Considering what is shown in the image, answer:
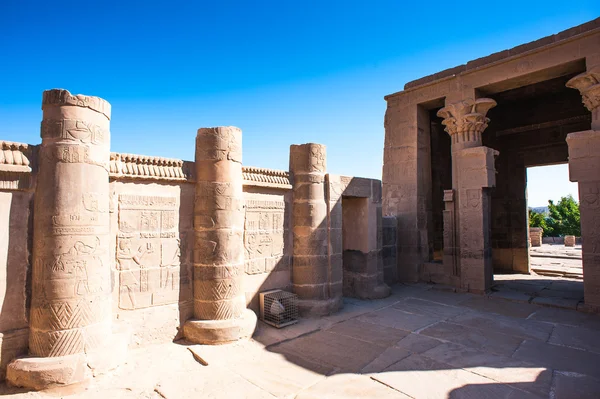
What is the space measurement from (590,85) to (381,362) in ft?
22.7

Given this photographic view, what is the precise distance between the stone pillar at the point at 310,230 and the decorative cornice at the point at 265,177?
246 millimetres

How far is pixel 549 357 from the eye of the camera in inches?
175

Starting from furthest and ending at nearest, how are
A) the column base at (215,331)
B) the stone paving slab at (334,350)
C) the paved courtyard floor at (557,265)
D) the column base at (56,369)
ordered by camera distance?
1. the paved courtyard floor at (557,265)
2. the column base at (215,331)
3. the stone paving slab at (334,350)
4. the column base at (56,369)

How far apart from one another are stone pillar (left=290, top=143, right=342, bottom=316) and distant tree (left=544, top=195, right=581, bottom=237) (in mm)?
28980

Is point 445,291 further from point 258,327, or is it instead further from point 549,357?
point 258,327

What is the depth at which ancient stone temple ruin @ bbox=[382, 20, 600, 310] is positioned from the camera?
6.90 metres

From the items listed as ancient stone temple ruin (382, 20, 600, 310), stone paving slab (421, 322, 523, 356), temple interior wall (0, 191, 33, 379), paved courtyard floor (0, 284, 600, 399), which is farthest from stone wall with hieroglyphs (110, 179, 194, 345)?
ancient stone temple ruin (382, 20, 600, 310)

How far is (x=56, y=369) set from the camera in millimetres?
3426

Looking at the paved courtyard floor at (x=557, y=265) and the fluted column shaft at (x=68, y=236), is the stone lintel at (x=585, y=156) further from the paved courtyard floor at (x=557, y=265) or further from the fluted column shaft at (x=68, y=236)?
the fluted column shaft at (x=68, y=236)

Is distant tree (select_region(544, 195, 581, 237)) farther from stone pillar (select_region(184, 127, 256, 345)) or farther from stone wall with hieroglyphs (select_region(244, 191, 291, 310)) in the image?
stone pillar (select_region(184, 127, 256, 345))

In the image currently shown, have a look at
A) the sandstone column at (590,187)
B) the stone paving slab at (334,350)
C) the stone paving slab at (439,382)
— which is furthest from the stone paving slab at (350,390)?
the sandstone column at (590,187)

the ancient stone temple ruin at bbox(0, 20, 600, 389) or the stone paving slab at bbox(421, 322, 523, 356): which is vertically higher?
the ancient stone temple ruin at bbox(0, 20, 600, 389)

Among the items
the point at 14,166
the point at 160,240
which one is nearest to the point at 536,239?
the point at 160,240

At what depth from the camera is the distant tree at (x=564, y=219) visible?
2731 centimetres
